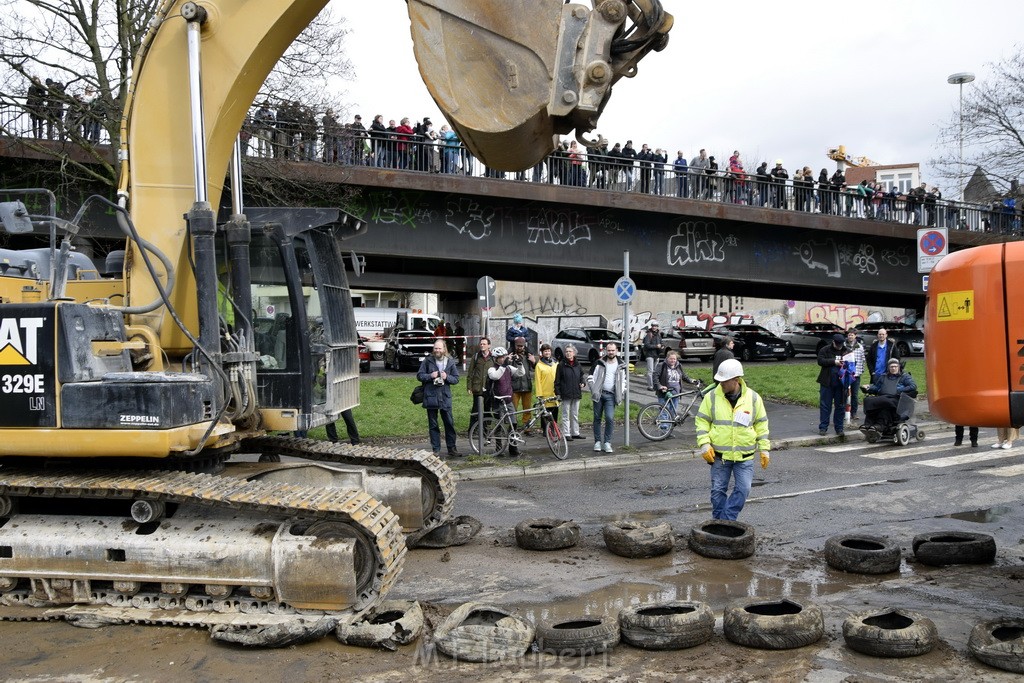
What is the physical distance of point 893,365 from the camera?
15930 millimetres

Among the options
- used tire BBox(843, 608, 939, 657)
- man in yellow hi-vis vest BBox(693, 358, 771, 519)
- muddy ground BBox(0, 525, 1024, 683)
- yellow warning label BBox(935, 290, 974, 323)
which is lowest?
muddy ground BBox(0, 525, 1024, 683)

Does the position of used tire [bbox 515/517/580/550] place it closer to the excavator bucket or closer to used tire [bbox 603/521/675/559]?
used tire [bbox 603/521/675/559]

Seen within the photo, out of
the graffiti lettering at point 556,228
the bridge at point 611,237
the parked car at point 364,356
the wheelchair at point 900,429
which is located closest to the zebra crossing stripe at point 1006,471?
the wheelchair at point 900,429

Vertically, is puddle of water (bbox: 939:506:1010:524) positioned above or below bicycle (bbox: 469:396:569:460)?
below

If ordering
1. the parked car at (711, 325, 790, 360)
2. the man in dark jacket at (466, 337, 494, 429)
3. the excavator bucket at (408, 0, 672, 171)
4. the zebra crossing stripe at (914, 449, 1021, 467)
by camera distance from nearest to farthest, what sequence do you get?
1. the excavator bucket at (408, 0, 672, 171)
2. the zebra crossing stripe at (914, 449, 1021, 467)
3. the man in dark jacket at (466, 337, 494, 429)
4. the parked car at (711, 325, 790, 360)

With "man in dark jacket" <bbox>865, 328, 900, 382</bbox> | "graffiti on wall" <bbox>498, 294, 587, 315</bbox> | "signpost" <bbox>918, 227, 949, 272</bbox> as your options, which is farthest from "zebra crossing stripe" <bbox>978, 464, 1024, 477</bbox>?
"graffiti on wall" <bbox>498, 294, 587, 315</bbox>

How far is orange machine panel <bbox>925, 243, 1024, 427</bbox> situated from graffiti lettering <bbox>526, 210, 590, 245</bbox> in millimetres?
18355

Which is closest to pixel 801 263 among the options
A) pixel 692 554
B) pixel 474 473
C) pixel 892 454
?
pixel 892 454

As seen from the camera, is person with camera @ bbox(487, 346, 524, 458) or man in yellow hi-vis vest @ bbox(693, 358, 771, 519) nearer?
man in yellow hi-vis vest @ bbox(693, 358, 771, 519)

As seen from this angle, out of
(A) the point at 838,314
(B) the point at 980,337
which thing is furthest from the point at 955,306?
(A) the point at 838,314

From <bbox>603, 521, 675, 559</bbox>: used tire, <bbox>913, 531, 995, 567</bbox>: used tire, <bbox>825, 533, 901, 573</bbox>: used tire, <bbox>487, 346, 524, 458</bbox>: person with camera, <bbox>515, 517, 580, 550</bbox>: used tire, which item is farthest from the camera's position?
<bbox>487, 346, 524, 458</bbox>: person with camera

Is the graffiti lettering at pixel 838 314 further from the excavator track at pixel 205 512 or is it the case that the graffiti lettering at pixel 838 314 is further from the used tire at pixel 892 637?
the excavator track at pixel 205 512

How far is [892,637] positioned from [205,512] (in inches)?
196

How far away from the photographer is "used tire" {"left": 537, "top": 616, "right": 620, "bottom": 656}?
6.00 m
